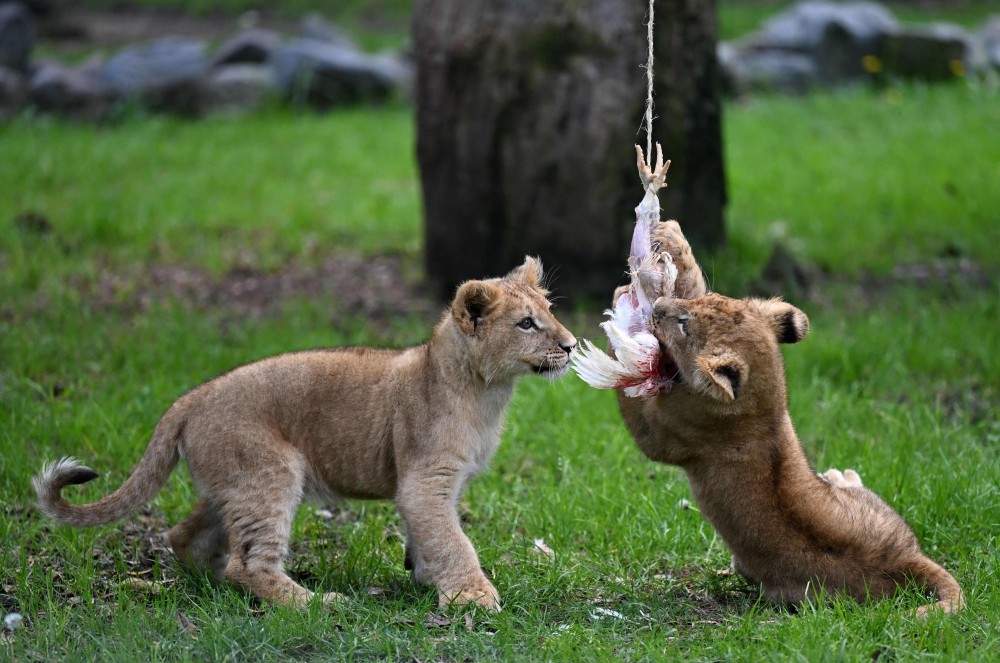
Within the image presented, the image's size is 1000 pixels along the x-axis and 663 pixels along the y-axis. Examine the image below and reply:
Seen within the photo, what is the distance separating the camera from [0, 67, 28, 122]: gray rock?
1557 cm

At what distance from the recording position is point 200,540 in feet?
18.3

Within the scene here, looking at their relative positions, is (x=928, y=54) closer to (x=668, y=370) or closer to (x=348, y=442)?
(x=668, y=370)

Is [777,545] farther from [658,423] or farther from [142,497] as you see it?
[142,497]

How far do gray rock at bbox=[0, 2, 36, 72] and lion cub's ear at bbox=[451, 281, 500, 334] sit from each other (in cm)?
1304

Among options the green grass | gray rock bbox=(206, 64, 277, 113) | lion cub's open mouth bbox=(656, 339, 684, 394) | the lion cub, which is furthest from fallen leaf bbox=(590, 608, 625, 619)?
gray rock bbox=(206, 64, 277, 113)

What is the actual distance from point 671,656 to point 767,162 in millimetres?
9638

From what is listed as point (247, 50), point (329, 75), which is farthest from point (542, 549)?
point (247, 50)

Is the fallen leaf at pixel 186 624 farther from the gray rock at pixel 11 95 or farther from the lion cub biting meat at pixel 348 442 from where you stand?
the gray rock at pixel 11 95

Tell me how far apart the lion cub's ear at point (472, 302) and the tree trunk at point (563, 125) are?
3776mm

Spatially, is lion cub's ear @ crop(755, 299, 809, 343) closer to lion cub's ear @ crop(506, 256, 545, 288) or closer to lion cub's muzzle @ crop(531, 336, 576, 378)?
lion cub's muzzle @ crop(531, 336, 576, 378)

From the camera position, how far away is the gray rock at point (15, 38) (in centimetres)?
1641

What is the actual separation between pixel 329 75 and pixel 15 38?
13.8 feet

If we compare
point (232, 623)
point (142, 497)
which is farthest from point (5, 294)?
point (232, 623)

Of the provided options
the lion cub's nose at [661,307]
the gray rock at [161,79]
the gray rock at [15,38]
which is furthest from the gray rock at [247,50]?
the lion cub's nose at [661,307]
